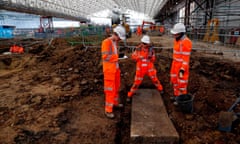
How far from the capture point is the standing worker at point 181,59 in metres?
3.81

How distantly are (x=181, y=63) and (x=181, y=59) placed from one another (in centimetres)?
10

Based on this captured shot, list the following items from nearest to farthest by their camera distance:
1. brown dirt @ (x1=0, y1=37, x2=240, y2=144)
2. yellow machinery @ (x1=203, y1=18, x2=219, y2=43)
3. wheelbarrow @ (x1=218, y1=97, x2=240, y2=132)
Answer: wheelbarrow @ (x1=218, y1=97, x2=240, y2=132) → brown dirt @ (x1=0, y1=37, x2=240, y2=144) → yellow machinery @ (x1=203, y1=18, x2=219, y2=43)

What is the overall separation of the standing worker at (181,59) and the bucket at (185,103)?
101 millimetres

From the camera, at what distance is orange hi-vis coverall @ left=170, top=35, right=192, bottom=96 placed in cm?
381

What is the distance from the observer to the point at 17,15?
40.2m

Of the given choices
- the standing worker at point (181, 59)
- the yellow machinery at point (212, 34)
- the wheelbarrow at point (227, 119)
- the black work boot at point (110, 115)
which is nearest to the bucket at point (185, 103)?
the standing worker at point (181, 59)

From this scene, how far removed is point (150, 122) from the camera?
336 centimetres

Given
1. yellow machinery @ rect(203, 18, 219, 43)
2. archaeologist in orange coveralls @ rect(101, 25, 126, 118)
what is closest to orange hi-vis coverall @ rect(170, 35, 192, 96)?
archaeologist in orange coveralls @ rect(101, 25, 126, 118)

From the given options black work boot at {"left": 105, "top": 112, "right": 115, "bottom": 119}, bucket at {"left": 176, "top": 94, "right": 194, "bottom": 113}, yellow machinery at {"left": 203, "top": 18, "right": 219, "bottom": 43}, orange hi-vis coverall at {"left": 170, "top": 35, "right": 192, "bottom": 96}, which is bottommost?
black work boot at {"left": 105, "top": 112, "right": 115, "bottom": 119}

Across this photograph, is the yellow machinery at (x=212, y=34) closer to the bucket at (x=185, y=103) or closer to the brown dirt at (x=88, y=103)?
the brown dirt at (x=88, y=103)

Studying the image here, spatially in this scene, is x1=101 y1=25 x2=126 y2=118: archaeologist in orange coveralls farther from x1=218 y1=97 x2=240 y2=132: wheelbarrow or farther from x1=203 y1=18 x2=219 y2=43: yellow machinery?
x1=203 y1=18 x2=219 y2=43: yellow machinery

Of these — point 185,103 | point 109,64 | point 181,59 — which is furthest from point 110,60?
point 185,103

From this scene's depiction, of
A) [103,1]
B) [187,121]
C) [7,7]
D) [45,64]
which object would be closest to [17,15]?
[103,1]

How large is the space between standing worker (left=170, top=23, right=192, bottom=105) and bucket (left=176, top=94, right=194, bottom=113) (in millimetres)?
101
